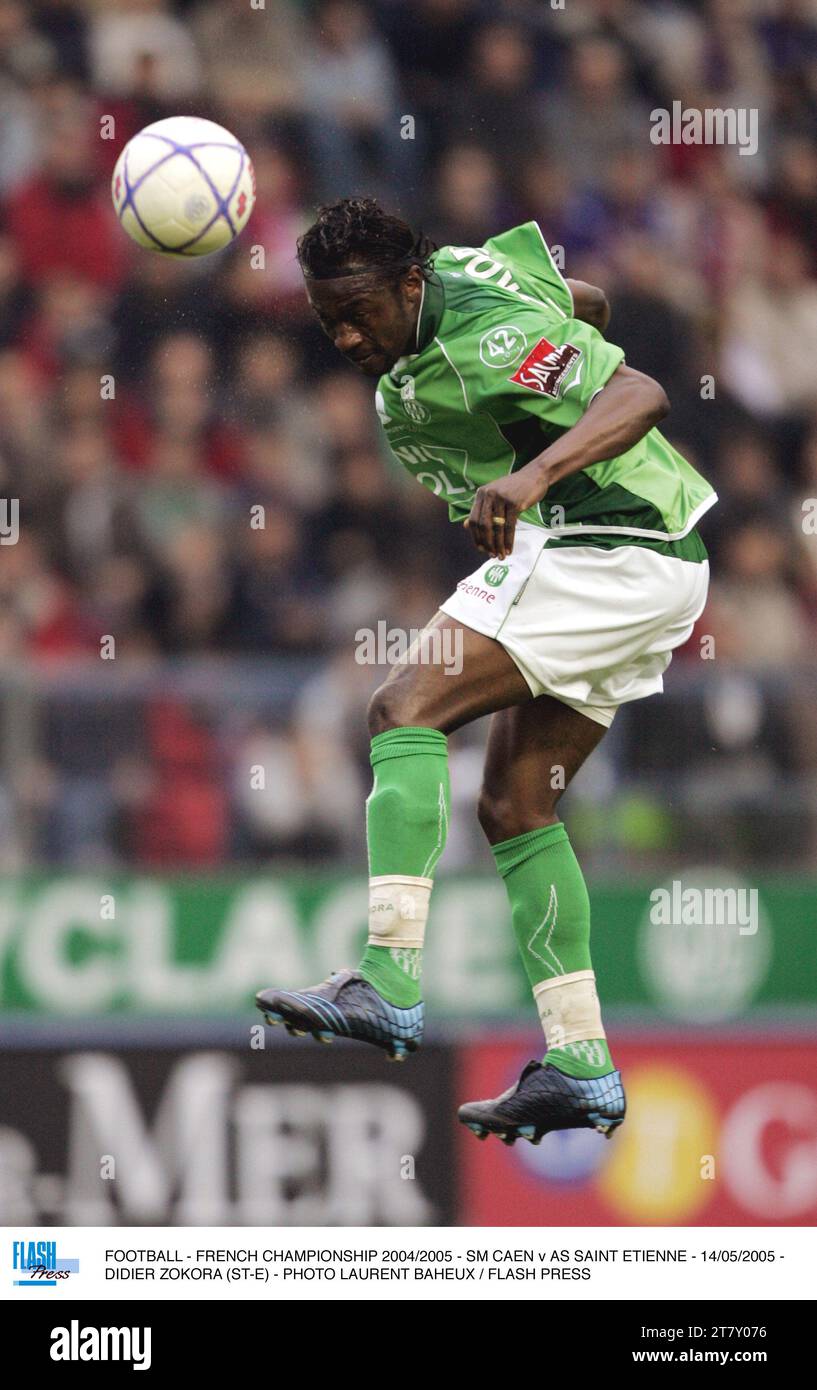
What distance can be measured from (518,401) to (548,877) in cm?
124

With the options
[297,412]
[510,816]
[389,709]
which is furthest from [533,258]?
[297,412]

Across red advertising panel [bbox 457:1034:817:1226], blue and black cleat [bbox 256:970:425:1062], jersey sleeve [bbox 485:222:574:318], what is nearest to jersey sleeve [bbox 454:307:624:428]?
jersey sleeve [bbox 485:222:574:318]

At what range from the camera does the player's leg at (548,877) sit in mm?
5750

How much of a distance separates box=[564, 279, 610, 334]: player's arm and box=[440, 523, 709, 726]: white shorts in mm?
703

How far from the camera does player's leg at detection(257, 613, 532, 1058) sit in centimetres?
536

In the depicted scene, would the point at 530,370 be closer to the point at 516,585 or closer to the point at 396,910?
the point at 516,585

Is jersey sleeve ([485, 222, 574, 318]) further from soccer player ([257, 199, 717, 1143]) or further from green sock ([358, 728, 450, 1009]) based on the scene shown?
green sock ([358, 728, 450, 1009])

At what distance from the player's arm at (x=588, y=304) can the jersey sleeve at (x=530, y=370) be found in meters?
0.49

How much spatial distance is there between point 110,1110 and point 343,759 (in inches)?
66.4

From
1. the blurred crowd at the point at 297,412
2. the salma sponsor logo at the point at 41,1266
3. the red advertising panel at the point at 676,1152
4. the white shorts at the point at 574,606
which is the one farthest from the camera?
the red advertising panel at the point at 676,1152
